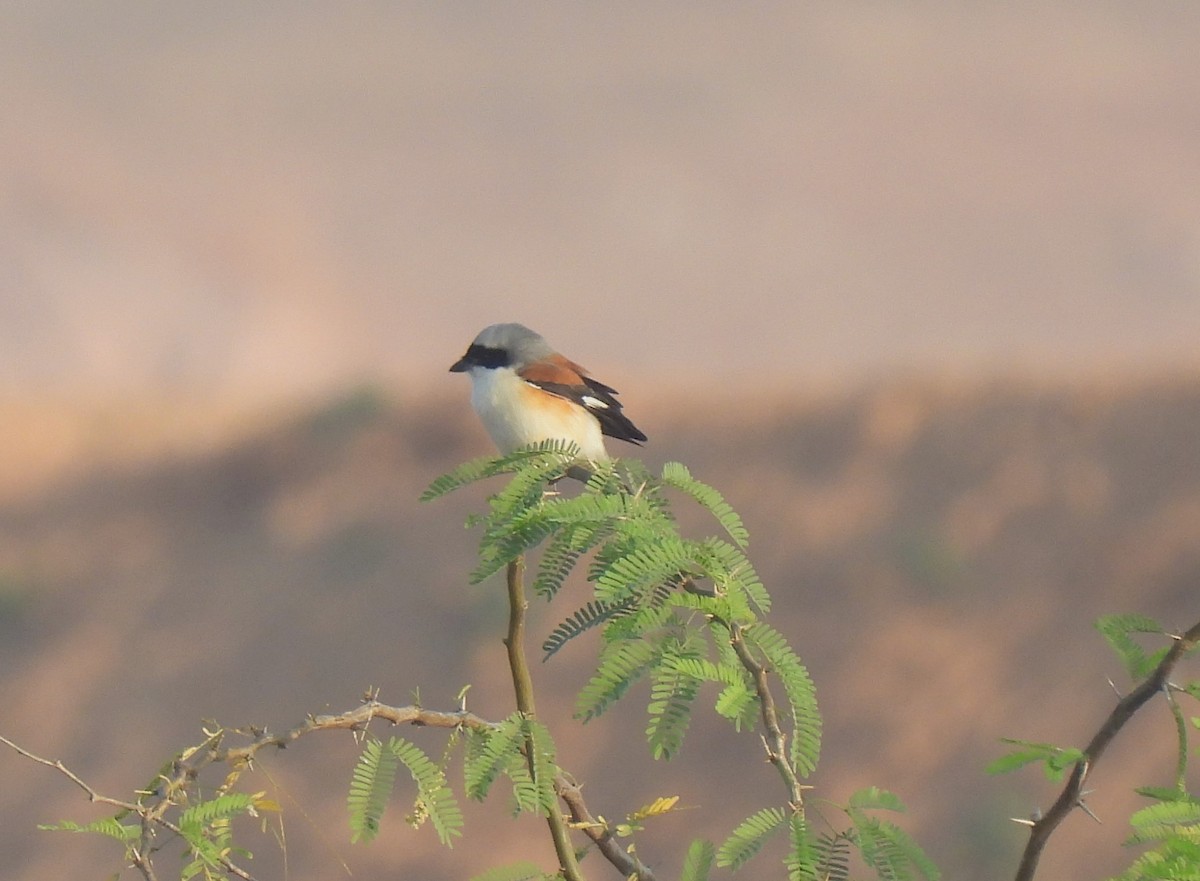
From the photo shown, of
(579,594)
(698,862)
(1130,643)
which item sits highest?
(1130,643)

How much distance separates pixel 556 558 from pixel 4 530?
27756 millimetres

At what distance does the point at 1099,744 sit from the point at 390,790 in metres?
1.15

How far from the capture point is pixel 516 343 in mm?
5539

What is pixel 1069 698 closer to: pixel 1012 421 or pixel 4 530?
pixel 1012 421

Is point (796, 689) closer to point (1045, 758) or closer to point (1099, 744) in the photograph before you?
point (1045, 758)

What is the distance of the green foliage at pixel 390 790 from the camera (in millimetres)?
2703

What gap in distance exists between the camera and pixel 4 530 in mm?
28578

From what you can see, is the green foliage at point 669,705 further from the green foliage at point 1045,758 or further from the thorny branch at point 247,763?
the green foliage at point 1045,758

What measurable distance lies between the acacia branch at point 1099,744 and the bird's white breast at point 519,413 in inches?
122

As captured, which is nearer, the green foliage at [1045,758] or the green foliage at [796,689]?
the green foliage at [1045,758]

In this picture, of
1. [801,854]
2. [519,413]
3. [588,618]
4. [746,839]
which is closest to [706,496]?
[588,618]

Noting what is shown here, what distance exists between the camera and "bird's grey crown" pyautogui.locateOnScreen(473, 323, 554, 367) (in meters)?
5.52

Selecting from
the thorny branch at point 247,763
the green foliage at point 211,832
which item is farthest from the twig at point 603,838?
the green foliage at point 211,832

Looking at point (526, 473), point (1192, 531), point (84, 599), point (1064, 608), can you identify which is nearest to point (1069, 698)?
point (1064, 608)
